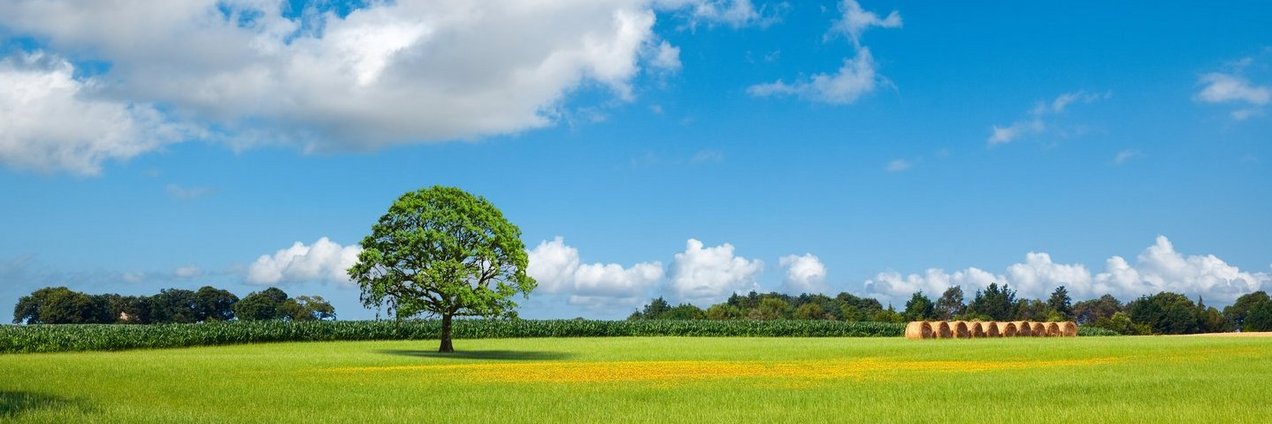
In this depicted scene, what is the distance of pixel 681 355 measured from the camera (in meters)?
49.8

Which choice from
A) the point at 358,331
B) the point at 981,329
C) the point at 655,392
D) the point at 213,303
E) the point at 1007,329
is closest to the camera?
the point at 655,392

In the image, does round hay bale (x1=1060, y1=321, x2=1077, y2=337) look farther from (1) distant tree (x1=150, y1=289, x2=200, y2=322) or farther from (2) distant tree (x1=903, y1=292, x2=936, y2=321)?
(1) distant tree (x1=150, y1=289, x2=200, y2=322)

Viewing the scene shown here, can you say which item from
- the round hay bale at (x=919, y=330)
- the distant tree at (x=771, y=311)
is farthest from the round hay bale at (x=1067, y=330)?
the distant tree at (x=771, y=311)

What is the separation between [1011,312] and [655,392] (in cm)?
15453

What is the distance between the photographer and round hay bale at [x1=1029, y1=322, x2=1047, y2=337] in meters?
87.4

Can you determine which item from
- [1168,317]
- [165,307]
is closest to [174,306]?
[165,307]

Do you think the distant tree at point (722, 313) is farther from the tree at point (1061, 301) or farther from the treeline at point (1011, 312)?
the tree at point (1061, 301)

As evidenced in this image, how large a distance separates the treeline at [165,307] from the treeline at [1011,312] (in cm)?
5699

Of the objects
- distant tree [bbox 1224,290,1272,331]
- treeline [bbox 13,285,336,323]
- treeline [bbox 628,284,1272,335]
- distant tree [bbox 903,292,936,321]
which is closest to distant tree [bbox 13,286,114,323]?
treeline [bbox 13,285,336,323]

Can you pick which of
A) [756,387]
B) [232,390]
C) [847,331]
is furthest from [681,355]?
[847,331]

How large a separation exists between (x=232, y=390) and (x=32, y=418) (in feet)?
25.0

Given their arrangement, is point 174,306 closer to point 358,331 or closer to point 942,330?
point 358,331

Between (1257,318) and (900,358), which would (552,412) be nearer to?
(900,358)

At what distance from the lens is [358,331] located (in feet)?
267
